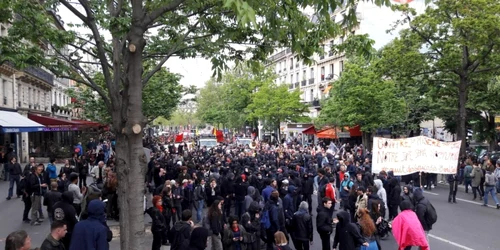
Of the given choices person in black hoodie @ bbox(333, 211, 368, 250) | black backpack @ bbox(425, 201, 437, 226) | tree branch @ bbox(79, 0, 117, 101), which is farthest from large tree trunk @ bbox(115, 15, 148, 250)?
black backpack @ bbox(425, 201, 437, 226)

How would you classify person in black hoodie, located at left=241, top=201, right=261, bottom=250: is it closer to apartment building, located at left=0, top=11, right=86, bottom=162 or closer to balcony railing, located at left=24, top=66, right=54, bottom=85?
apartment building, located at left=0, top=11, right=86, bottom=162

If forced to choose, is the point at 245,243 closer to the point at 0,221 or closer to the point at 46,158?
the point at 0,221

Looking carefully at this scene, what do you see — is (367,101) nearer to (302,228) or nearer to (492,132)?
(492,132)

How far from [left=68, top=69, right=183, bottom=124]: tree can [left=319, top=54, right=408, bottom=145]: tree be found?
47.8 ft

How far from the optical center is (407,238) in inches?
311

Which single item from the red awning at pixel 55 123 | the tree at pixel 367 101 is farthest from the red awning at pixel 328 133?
the red awning at pixel 55 123

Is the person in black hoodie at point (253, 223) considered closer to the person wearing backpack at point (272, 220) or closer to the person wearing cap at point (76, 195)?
the person wearing backpack at point (272, 220)

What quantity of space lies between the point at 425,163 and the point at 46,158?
23.4m

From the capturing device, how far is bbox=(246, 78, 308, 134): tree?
48.9 m

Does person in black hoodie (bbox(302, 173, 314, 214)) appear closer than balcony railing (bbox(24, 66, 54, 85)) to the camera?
Yes

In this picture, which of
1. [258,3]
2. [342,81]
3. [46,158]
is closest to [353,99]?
[342,81]

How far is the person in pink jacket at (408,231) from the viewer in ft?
25.6

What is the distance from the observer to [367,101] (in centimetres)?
3462

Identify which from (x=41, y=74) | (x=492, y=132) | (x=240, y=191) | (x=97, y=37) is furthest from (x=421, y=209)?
(x=41, y=74)
